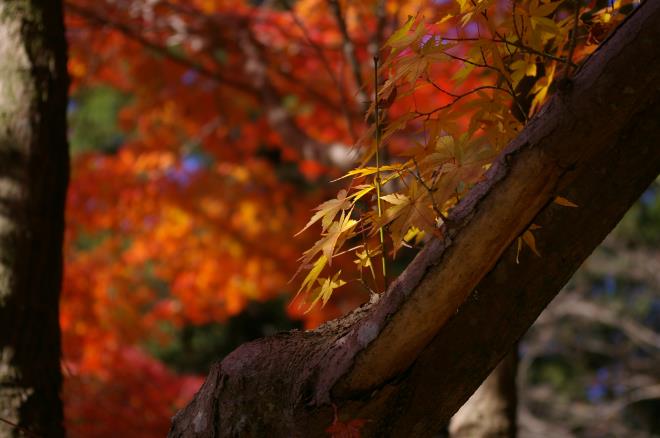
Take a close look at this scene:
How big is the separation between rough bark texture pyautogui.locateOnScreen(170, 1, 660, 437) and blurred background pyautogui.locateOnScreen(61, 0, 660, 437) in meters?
3.12

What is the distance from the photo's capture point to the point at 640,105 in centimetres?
105

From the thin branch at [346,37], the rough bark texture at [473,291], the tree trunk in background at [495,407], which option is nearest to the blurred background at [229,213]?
the thin branch at [346,37]

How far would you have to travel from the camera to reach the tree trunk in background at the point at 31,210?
1.87 meters

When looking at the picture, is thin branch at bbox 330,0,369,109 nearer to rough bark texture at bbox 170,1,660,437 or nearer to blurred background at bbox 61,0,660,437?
blurred background at bbox 61,0,660,437

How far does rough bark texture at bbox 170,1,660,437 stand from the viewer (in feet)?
3.36

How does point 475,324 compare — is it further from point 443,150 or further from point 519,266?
point 443,150

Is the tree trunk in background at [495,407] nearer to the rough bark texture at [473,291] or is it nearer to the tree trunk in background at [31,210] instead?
the rough bark texture at [473,291]

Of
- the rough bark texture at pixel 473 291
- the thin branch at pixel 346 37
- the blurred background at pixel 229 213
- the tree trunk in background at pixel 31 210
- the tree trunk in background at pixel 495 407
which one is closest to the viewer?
the rough bark texture at pixel 473 291

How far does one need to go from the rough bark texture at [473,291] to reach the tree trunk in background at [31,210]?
27.9 inches

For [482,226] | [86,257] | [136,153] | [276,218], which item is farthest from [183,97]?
[482,226]

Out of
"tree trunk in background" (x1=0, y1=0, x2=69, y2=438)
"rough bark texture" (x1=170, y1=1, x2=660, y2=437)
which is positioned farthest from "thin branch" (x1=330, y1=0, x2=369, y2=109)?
"rough bark texture" (x1=170, y1=1, x2=660, y2=437)

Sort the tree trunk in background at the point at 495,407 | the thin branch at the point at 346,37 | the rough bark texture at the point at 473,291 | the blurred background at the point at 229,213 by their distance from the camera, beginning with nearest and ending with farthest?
1. the rough bark texture at the point at 473,291
2. the tree trunk in background at the point at 495,407
3. the thin branch at the point at 346,37
4. the blurred background at the point at 229,213

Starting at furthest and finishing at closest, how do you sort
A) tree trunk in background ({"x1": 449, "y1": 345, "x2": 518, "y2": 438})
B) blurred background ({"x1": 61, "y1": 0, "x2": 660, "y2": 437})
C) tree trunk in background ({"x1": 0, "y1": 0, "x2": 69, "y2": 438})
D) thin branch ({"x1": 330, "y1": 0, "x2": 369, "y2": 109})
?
blurred background ({"x1": 61, "y1": 0, "x2": 660, "y2": 437}) < thin branch ({"x1": 330, "y1": 0, "x2": 369, "y2": 109}) < tree trunk in background ({"x1": 449, "y1": 345, "x2": 518, "y2": 438}) < tree trunk in background ({"x1": 0, "y1": 0, "x2": 69, "y2": 438})

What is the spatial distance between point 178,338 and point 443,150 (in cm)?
870
